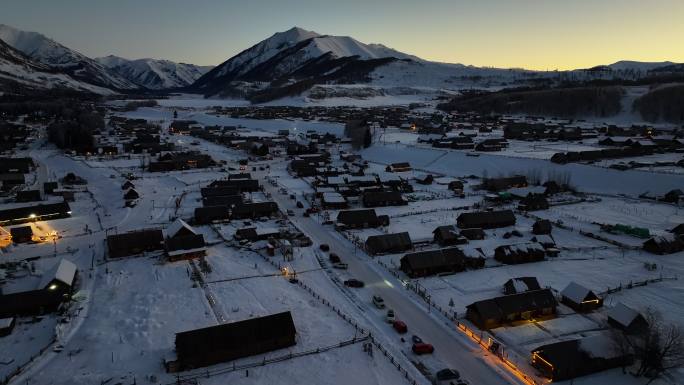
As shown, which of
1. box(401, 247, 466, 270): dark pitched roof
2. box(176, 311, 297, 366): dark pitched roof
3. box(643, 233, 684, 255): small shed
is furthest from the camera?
box(643, 233, 684, 255): small shed

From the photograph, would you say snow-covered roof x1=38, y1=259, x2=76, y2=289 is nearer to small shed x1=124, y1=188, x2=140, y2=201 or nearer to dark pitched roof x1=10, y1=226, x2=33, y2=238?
dark pitched roof x1=10, y1=226, x2=33, y2=238

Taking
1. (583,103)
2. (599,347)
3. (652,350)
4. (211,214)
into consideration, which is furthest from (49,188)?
(583,103)

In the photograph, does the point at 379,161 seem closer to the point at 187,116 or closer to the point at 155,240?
the point at 155,240

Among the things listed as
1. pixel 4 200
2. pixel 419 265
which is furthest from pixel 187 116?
pixel 419 265

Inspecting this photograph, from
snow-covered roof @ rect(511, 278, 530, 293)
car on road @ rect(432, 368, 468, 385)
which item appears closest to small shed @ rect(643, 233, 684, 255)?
snow-covered roof @ rect(511, 278, 530, 293)

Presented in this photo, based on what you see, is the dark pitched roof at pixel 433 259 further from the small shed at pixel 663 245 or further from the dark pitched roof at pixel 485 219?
the small shed at pixel 663 245
